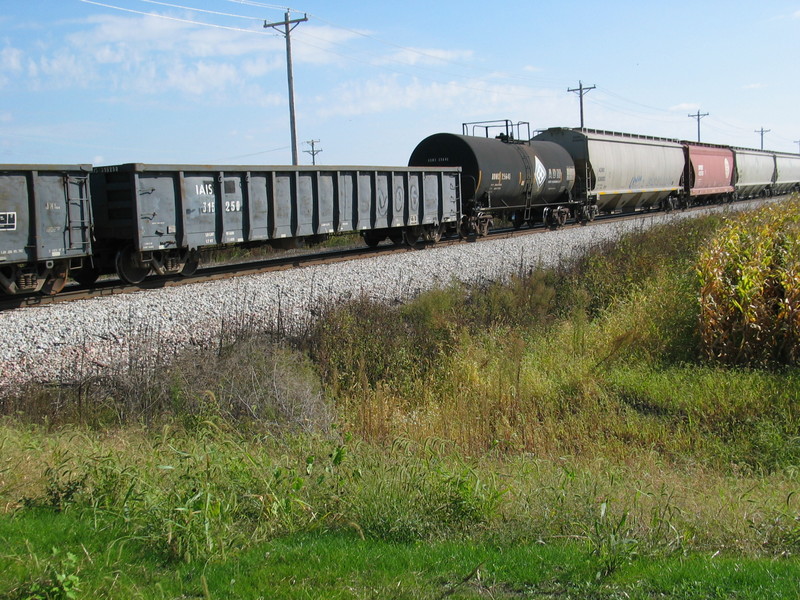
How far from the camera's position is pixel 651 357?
1127 centimetres

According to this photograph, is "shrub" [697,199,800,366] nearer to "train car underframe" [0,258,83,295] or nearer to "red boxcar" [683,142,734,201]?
"train car underframe" [0,258,83,295]

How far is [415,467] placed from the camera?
5.44 metres

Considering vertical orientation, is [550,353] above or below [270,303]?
below

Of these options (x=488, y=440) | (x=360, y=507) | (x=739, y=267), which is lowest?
(x=488, y=440)

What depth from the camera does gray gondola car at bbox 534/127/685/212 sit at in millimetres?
28438

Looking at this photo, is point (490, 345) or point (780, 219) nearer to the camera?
point (490, 345)

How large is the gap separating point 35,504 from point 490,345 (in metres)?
7.63

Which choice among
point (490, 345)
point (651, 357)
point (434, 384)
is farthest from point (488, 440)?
point (651, 357)

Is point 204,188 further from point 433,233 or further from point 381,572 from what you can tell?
point 381,572

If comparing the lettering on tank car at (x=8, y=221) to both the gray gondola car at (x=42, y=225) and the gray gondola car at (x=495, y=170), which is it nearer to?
the gray gondola car at (x=42, y=225)

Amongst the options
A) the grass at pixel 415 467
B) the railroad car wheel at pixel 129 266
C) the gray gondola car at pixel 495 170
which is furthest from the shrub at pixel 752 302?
the gray gondola car at pixel 495 170

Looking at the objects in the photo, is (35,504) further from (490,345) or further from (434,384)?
(490,345)

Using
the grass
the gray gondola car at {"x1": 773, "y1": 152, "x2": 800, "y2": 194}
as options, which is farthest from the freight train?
the gray gondola car at {"x1": 773, "y1": 152, "x2": 800, "y2": 194}

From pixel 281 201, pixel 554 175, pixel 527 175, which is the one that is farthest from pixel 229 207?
pixel 554 175
